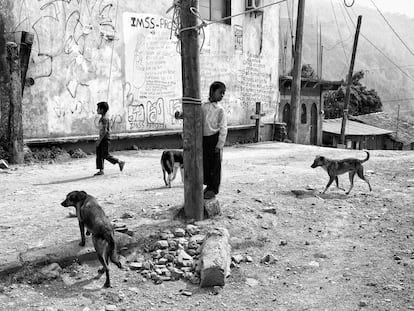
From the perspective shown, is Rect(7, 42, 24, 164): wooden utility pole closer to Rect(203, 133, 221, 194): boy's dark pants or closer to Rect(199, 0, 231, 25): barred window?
Rect(203, 133, 221, 194): boy's dark pants

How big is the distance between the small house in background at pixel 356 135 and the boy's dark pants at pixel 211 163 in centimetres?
2787

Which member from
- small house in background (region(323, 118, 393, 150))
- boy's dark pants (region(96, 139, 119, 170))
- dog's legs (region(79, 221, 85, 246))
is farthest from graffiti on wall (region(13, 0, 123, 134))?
small house in background (region(323, 118, 393, 150))

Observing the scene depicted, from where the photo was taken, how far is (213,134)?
6.02 meters

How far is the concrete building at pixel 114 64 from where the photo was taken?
1182cm

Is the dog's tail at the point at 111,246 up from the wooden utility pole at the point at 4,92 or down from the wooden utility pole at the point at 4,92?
down

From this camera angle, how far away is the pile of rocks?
4.73 m

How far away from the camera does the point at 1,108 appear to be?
10773mm

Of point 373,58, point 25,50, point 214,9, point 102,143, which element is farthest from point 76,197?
point 373,58

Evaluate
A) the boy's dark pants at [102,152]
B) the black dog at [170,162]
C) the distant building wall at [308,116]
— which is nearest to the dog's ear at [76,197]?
the black dog at [170,162]

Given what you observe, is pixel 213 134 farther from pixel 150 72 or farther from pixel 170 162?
pixel 150 72

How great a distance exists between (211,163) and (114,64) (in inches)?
329

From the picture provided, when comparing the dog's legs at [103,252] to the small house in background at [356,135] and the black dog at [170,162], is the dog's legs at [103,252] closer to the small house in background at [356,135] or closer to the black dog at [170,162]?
the black dog at [170,162]

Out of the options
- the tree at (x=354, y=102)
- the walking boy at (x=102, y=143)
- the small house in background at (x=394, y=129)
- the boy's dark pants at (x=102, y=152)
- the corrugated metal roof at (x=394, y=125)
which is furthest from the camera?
the tree at (x=354, y=102)

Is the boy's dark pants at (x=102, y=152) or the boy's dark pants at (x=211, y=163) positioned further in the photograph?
the boy's dark pants at (x=102, y=152)
